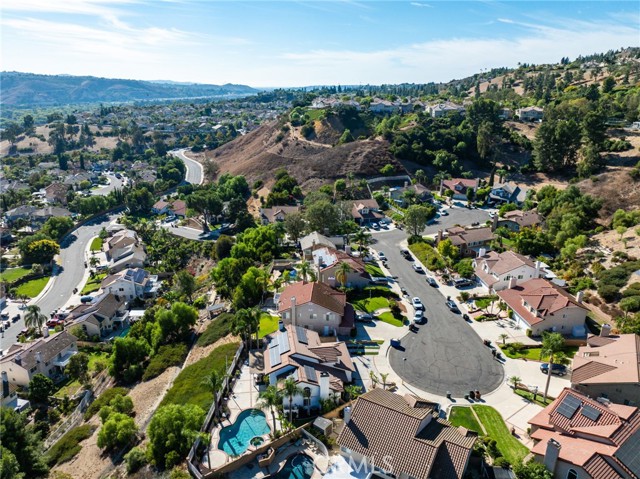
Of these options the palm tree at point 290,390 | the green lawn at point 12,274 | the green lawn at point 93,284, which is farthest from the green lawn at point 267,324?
the green lawn at point 12,274

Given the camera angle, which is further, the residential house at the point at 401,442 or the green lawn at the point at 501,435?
the green lawn at the point at 501,435

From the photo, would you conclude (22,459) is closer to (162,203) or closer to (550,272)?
(550,272)

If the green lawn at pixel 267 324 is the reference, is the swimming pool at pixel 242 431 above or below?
above

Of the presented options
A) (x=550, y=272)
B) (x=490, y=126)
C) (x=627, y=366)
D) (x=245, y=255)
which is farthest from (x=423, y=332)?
(x=490, y=126)

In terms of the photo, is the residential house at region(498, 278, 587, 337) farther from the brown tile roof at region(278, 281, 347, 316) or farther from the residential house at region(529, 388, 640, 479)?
the brown tile roof at region(278, 281, 347, 316)

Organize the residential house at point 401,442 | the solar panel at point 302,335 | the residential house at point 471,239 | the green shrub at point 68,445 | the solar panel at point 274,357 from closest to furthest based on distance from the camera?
the residential house at point 401,442 → the solar panel at point 274,357 → the green shrub at point 68,445 → the solar panel at point 302,335 → the residential house at point 471,239

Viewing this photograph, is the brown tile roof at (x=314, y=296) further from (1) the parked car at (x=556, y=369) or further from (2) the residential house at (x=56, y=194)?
(2) the residential house at (x=56, y=194)
